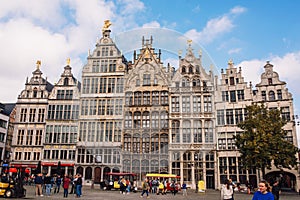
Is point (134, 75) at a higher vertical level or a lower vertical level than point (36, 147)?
higher

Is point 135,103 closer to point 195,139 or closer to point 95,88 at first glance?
point 95,88

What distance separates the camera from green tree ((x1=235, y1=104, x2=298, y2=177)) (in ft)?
87.2

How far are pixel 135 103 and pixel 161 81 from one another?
4.73 m

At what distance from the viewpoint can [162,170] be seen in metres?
37.4

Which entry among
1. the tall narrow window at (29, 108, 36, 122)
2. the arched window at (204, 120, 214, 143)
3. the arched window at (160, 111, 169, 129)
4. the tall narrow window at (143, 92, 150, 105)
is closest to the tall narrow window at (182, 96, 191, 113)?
the arched window at (160, 111, 169, 129)

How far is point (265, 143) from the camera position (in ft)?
86.9

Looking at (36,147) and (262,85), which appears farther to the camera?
(36,147)

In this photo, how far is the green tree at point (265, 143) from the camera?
2659 centimetres

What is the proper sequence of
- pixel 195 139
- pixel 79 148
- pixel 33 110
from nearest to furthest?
pixel 195 139
pixel 79 148
pixel 33 110

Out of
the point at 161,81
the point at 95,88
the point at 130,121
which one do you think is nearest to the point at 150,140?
the point at 130,121

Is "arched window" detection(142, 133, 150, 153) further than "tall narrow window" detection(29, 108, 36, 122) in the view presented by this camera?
No

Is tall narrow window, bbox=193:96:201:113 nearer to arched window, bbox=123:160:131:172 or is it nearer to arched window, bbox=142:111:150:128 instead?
arched window, bbox=142:111:150:128

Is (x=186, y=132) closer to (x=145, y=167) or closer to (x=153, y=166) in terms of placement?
(x=153, y=166)

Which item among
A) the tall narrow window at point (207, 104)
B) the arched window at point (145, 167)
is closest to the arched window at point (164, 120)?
the arched window at point (145, 167)
